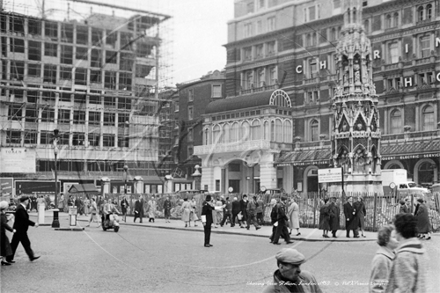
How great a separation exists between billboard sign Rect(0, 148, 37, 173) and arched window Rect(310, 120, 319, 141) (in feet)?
134

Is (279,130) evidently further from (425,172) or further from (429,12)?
(429,12)

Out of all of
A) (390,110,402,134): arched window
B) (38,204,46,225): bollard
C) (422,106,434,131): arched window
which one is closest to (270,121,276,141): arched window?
(390,110,402,134): arched window

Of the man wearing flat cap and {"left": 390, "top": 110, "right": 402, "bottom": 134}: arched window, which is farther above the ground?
{"left": 390, "top": 110, "right": 402, "bottom": 134}: arched window

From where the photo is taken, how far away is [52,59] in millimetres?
16547

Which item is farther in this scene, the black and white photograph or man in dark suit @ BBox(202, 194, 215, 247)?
man in dark suit @ BBox(202, 194, 215, 247)

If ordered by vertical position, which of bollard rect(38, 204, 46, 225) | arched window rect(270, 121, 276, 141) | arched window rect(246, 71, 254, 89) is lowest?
bollard rect(38, 204, 46, 225)

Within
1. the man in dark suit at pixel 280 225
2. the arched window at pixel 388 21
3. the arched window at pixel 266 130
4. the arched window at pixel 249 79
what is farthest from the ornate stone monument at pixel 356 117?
the arched window at pixel 249 79

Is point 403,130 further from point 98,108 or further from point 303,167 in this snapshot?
point 98,108

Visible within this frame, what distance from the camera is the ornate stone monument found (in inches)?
1350

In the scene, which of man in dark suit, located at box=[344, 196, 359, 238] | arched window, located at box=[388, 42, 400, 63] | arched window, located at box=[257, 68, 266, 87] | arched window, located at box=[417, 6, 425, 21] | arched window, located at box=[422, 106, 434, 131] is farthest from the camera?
arched window, located at box=[257, 68, 266, 87]

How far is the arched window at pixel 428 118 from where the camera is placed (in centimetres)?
5472

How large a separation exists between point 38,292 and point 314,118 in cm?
5552

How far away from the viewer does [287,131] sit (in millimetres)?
64562

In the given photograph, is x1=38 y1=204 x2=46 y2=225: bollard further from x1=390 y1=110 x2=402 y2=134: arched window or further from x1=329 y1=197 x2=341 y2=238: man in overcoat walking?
x1=390 y1=110 x2=402 y2=134: arched window
